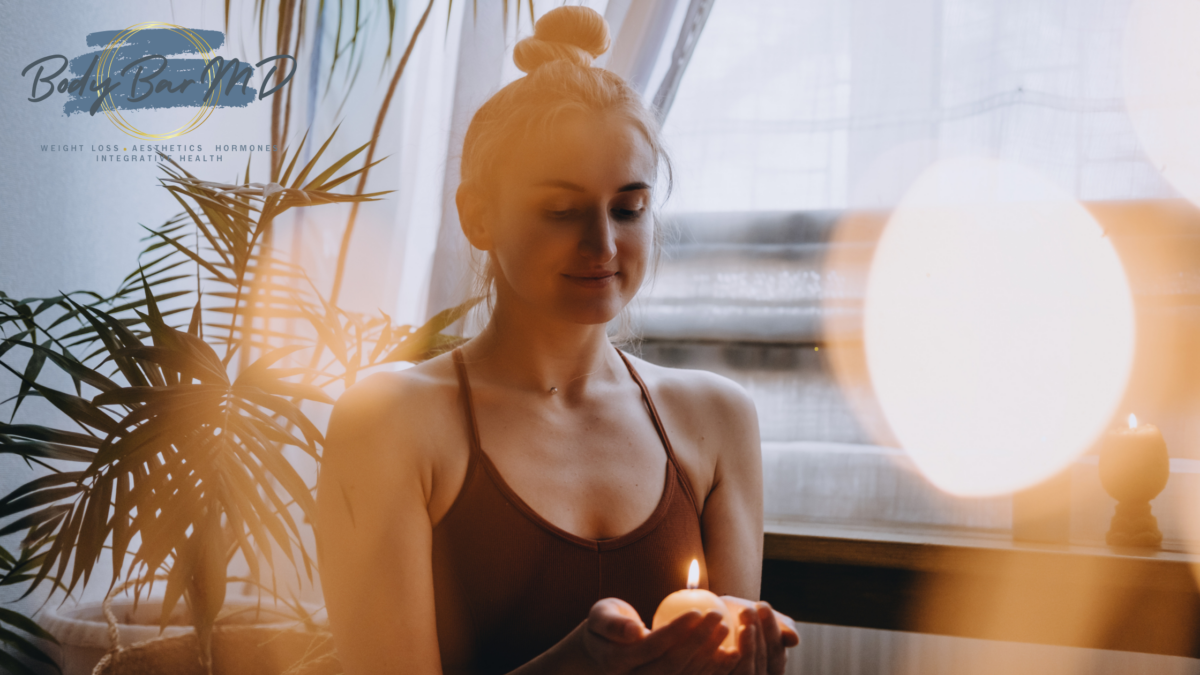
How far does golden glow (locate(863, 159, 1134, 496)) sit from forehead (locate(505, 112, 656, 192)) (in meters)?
0.88

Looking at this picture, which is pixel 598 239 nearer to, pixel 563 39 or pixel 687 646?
pixel 563 39

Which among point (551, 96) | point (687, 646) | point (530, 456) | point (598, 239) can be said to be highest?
point (551, 96)

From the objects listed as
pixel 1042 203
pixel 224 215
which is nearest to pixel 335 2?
pixel 224 215

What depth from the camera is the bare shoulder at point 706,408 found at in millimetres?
1019

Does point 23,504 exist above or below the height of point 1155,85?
below

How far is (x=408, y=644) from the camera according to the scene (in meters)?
0.78

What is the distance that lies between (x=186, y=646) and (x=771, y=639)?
984 millimetres

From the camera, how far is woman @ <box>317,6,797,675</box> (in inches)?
32.2

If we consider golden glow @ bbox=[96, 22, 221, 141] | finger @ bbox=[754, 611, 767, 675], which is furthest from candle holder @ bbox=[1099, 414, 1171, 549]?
golden glow @ bbox=[96, 22, 221, 141]

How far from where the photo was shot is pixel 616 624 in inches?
23.5

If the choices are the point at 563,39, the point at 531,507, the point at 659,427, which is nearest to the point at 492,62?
the point at 563,39

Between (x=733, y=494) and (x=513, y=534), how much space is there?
1.04 feet

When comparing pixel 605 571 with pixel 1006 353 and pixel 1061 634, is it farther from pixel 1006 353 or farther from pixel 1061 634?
pixel 1006 353

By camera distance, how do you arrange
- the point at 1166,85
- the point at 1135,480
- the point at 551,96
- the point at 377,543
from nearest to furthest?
1. the point at 377,543
2. the point at 551,96
3. the point at 1135,480
4. the point at 1166,85
